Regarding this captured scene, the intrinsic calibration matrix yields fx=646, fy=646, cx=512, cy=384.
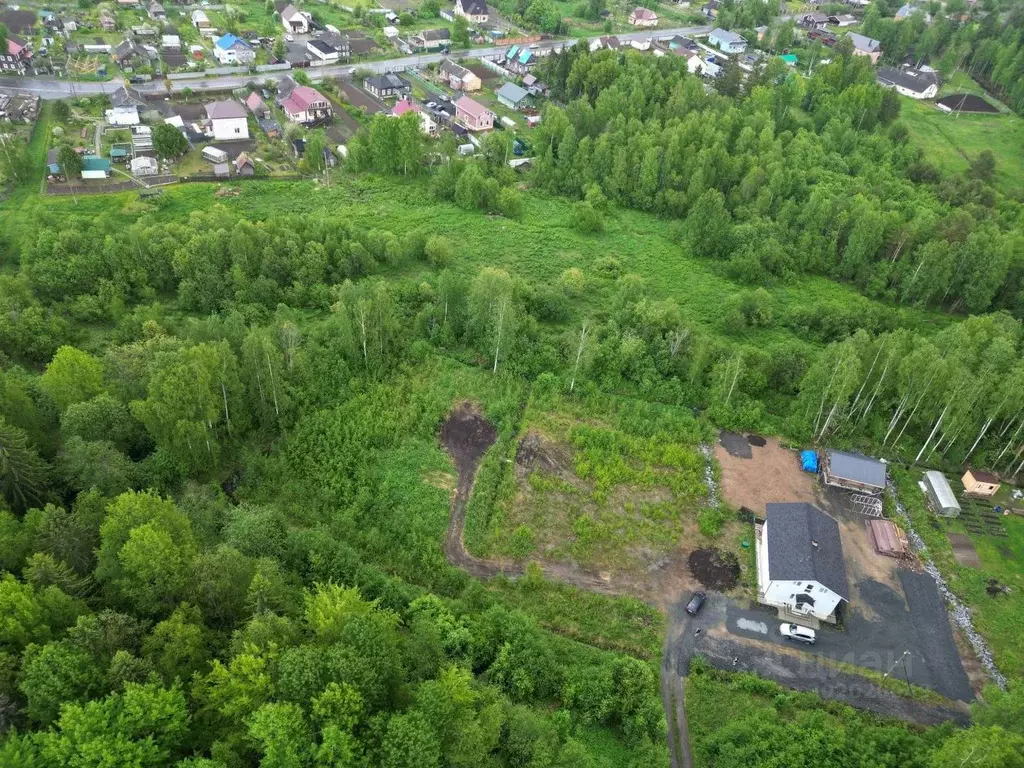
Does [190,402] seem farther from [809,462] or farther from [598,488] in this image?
[809,462]

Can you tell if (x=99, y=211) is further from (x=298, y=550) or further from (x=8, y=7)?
(x=8, y=7)

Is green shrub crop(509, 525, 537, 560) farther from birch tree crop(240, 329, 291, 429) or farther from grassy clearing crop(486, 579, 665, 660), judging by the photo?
birch tree crop(240, 329, 291, 429)

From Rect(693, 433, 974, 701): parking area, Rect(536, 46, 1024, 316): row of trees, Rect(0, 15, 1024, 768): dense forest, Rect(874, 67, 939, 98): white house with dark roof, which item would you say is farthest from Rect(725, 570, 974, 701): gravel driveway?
Rect(874, 67, 939, 98): white house with dark roof

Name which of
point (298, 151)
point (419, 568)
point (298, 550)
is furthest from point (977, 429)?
point (298, 151)

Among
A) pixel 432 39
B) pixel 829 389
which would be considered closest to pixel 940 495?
pixel 829 389

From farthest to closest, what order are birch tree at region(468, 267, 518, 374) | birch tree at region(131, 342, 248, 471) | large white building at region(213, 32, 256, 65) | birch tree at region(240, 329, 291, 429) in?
large white building at region(213, 32, 256, 65)
birch tree at region(468, 267, 518, 374)
birch tree at region(240, 329, 291, 429)
birch tree at region(131, 342, 248, 471)

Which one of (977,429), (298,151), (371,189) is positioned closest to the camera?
(977,429)
